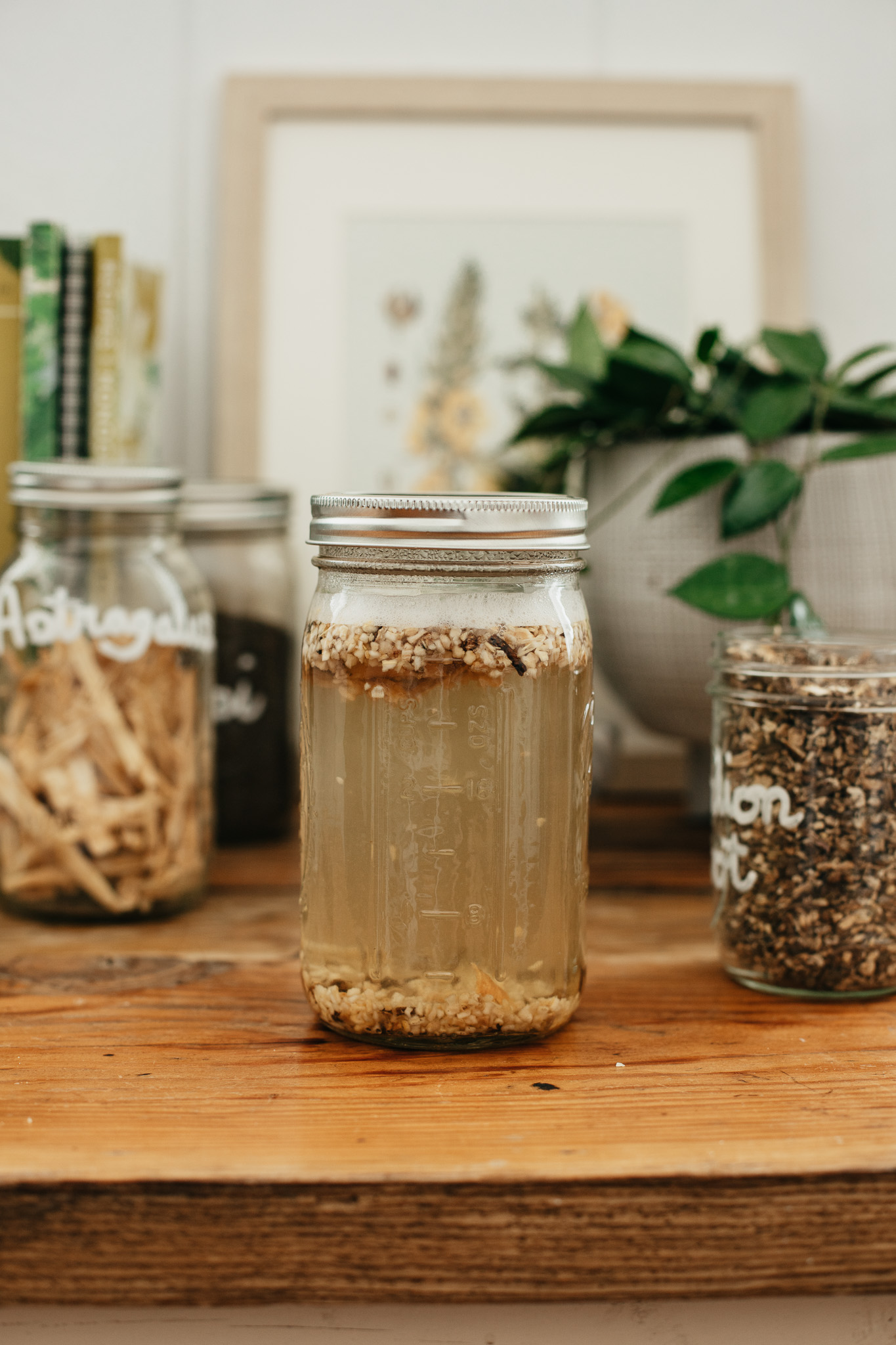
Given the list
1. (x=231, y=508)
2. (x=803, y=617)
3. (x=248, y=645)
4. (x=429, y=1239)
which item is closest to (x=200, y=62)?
(x=231, y=508)

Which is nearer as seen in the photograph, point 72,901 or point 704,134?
point 72,901

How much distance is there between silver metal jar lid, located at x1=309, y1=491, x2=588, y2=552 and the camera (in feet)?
1.62

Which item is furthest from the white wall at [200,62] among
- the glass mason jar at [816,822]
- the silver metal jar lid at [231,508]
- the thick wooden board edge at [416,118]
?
the glass mason jar at [816,822]

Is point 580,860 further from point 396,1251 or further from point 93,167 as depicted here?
point 93,167

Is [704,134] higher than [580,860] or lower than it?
higher

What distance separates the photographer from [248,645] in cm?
91

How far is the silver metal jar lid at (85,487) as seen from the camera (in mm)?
687

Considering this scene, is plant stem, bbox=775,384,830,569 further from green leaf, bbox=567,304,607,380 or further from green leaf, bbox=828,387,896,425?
green leaf, bbox=567,304,607,380

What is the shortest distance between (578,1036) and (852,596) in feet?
1.26

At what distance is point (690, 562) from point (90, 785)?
1.40 feet

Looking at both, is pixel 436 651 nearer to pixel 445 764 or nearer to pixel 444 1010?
pixel 445 764

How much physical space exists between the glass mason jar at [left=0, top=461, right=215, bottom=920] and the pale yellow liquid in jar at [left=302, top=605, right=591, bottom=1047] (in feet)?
0.71

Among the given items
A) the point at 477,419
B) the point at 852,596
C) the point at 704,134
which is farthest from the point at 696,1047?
the point at 704,134

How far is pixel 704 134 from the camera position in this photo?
1.01 m
